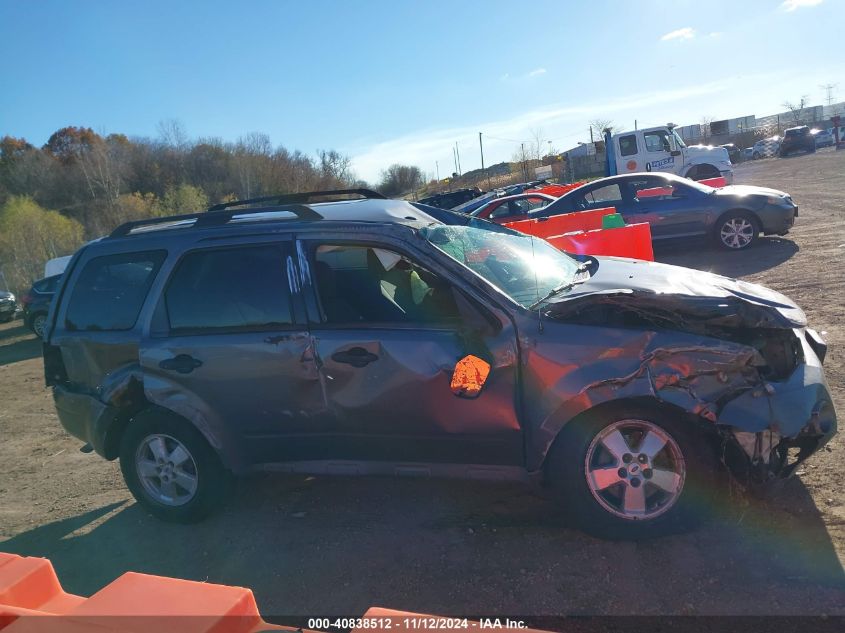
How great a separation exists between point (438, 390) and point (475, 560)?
2.99ft

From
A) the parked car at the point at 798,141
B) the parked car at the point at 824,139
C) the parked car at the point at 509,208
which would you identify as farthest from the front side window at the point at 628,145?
the parked car at the point at 824,139

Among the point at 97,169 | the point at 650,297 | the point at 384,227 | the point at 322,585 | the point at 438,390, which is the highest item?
the point at 97,169

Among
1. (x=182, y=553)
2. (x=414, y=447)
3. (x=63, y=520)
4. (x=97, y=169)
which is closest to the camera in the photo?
(x=414, y=447)

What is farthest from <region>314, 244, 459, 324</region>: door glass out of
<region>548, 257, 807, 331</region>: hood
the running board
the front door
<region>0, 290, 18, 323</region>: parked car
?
<region>0, 290, 18, 323</region>: parked car

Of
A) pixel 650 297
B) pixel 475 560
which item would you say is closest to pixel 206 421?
pixel 475 560

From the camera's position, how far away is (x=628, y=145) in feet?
70.7

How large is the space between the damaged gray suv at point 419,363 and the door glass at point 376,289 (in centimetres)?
1

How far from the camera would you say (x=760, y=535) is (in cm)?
330

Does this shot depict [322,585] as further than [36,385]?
No

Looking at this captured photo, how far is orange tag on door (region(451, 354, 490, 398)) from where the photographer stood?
3.40 metres

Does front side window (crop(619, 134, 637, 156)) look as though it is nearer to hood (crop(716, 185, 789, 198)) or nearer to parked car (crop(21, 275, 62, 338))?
hood (crop(716, 185, 789, 198))

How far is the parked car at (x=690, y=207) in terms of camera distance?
10.8m

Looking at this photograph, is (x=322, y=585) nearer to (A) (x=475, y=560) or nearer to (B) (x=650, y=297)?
(A) (x=475, y=560)

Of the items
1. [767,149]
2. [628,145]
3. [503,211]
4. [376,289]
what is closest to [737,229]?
[503,211]
